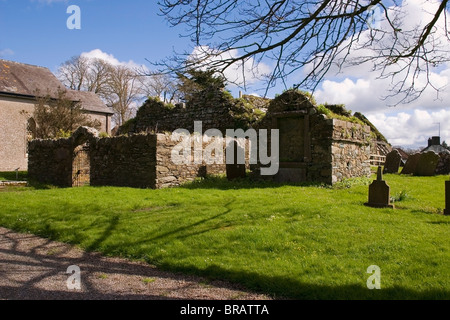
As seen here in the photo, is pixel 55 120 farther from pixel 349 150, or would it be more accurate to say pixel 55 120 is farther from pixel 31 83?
pixel 349 150

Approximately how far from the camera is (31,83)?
31.5 metres

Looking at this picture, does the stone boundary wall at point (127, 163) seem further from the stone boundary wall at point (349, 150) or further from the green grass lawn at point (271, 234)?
the stone boundary wall at point (349, 150)

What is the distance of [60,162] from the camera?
1762cm

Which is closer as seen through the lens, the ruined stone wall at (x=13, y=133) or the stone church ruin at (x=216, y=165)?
the stone church ruin at (x=216, y=165)

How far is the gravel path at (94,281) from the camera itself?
4.38 m

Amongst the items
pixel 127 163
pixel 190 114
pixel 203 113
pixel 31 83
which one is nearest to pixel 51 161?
pixel 127 163

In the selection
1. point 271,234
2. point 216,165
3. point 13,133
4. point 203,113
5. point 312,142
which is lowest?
point 271,234

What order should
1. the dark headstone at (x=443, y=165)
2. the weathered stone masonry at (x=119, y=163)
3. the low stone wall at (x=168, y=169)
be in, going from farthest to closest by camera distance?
the dark headstone at (x=443, y=165) → the weathered stone masonry at (x=119, y=163) → the low stone wall at (x=168, y=169)

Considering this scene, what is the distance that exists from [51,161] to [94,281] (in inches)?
591

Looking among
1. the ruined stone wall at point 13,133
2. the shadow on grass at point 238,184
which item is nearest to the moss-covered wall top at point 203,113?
the shadow on grass at point 238,184

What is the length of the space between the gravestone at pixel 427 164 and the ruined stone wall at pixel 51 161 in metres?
16.7

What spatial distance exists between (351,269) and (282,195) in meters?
5.79
